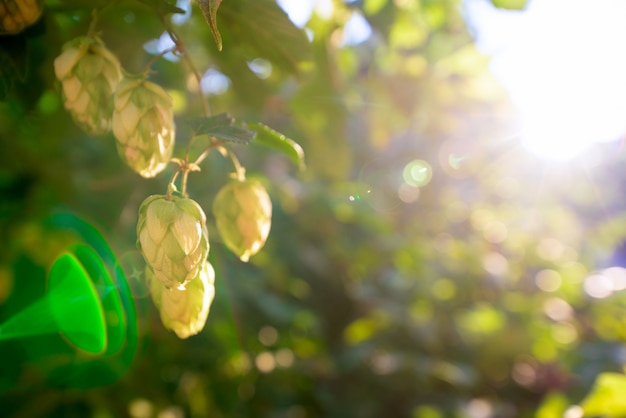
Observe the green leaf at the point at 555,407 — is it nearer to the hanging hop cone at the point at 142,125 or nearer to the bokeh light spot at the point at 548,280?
the bokeh light spot at the point at 548,280

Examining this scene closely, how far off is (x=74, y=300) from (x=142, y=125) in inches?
33.3

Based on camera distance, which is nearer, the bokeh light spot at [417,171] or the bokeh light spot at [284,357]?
the bokeh light spot at [284,357]

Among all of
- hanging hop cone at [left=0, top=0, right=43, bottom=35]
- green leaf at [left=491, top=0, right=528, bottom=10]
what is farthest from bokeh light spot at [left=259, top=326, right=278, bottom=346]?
hanging hop cone at [left=0, top=0, right=43, bottom=35]

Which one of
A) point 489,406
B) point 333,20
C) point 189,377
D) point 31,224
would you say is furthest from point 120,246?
point 489,406

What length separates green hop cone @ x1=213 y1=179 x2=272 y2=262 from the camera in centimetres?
96

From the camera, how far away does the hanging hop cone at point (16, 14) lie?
→ 88 centimetres

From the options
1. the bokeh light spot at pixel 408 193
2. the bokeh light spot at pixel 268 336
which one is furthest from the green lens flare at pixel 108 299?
the bokeh light spot at pixel 408 193

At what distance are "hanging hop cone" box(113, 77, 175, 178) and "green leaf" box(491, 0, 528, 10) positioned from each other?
89cm

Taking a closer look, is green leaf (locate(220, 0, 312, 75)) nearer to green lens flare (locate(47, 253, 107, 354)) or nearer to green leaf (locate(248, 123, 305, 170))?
green leaf (locate(248, 123, 305, 170))

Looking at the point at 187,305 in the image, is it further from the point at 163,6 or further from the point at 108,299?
the point at 108,299

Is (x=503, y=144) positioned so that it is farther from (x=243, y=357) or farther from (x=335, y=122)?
(x=243, y=357)

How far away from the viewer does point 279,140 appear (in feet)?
3.25

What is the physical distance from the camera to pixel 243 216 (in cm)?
96

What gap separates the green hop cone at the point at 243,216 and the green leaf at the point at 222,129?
157 mm
